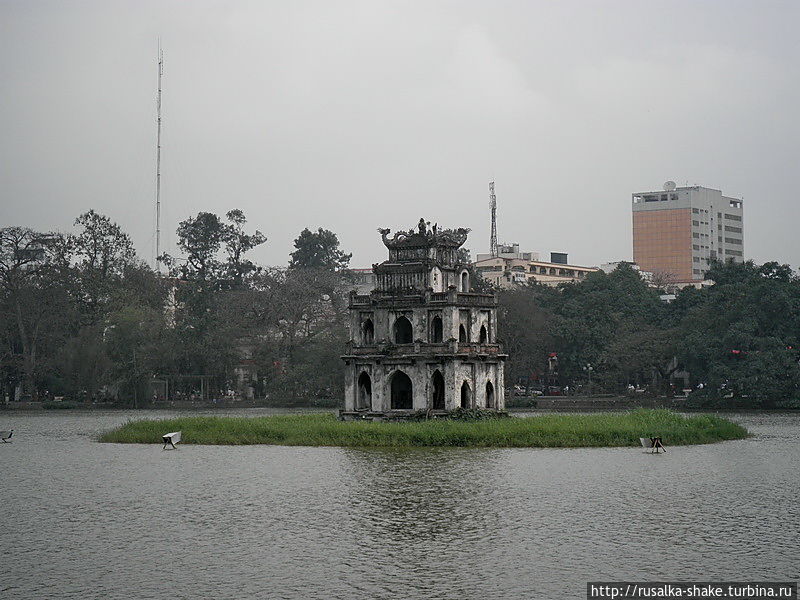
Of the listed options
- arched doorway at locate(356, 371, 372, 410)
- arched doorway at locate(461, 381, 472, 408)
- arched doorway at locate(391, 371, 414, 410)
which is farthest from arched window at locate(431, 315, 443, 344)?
arched doorway at locate(356, 371, 372, 410)

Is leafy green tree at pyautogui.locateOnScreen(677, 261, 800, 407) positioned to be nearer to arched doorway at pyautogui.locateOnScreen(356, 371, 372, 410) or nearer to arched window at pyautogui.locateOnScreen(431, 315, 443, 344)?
arched window at pyautogui.locateOnScreen(431, 315, 443, 344)

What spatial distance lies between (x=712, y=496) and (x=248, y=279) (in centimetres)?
9458

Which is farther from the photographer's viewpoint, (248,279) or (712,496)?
(248,279)

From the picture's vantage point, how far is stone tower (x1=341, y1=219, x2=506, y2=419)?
62250 millimetres

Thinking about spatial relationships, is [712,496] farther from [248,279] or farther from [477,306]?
[248,279]

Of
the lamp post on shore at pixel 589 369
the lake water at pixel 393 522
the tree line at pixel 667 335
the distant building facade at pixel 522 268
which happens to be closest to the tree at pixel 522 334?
the tree line at pixel 667 335

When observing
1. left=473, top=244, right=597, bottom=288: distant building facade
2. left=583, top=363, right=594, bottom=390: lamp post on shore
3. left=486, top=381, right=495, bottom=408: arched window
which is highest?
left=473, top=244, right=597, bottom=288: distant building facade

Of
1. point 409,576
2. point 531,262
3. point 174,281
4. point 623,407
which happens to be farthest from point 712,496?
point 531,262

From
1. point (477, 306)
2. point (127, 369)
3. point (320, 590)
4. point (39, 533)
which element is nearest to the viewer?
point (320, 590)

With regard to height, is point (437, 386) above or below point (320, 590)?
above

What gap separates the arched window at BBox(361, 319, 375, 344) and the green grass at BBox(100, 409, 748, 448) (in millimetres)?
5141

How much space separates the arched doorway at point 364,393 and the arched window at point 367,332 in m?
1.87

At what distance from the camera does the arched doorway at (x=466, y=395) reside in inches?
2484

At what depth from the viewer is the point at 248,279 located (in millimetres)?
127312
